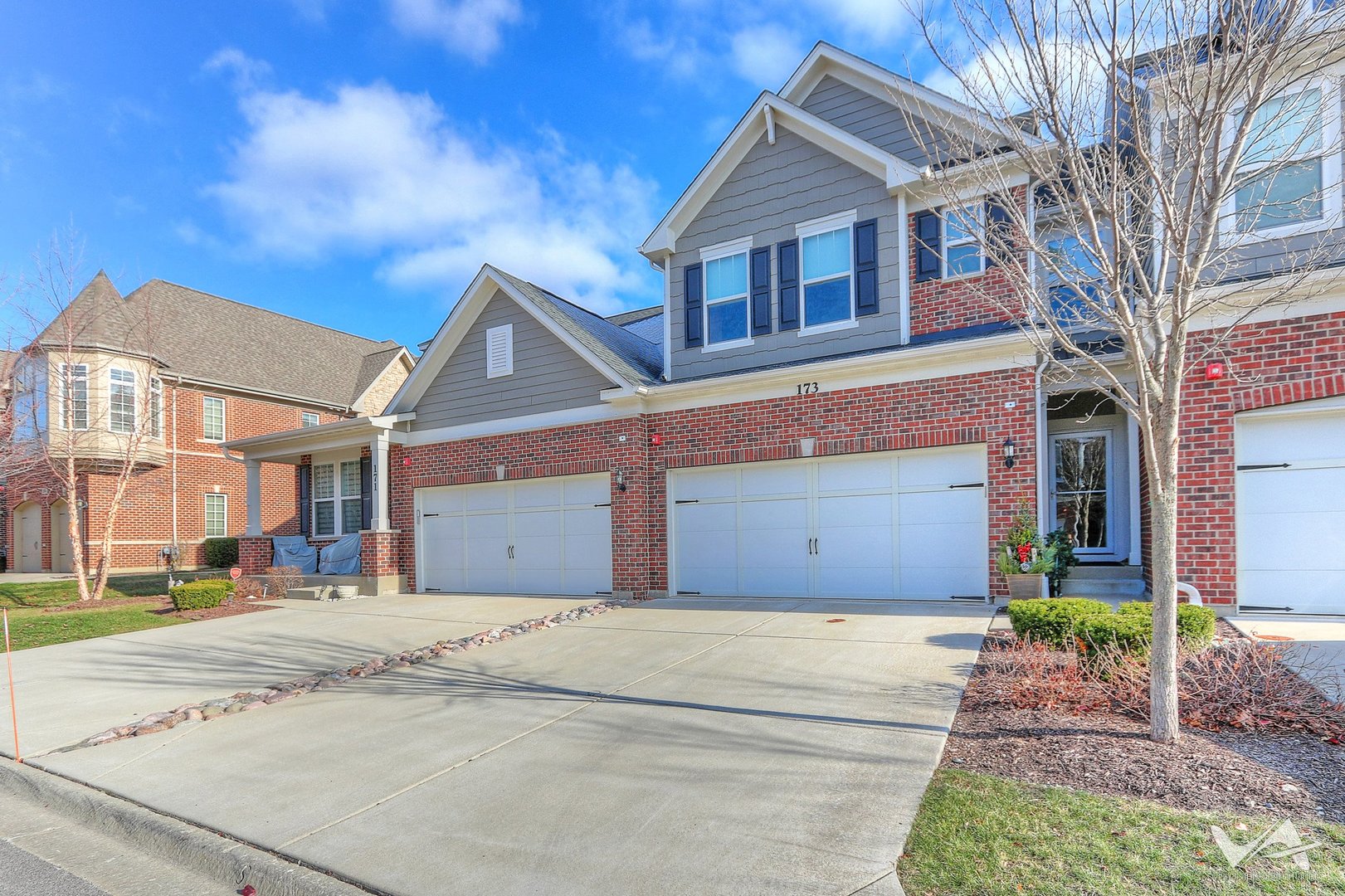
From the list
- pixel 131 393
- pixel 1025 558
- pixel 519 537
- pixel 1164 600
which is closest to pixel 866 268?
pixel 1025 558

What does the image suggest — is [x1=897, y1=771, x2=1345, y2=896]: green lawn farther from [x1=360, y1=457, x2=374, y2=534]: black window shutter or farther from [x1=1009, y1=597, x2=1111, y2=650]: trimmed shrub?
[x1=360, y1=457, x2=374, y2=534]: black window shutter

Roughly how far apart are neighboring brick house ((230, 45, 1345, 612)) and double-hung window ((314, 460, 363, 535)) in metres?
3.05

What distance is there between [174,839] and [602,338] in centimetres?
1091

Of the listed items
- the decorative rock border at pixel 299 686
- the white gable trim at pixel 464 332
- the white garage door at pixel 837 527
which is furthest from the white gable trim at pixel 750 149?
the decorative rock border at pixel 299 686

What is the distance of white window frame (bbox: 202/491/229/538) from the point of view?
24516 mm

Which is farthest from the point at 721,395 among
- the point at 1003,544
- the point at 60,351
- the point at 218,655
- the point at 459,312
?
the point at 60,351

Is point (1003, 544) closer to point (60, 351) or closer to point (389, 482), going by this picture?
point (389, 482)

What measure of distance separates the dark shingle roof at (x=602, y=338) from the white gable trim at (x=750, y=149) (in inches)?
72.2

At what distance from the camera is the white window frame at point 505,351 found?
14.0 metres

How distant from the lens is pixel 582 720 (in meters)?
5.75

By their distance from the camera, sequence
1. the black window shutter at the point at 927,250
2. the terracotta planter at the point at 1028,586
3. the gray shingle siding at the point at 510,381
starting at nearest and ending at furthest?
the terracotta planter at the point at 1028,586
the black window shutter at the point at 927,250
the gray shingle siding at the point at 510,381

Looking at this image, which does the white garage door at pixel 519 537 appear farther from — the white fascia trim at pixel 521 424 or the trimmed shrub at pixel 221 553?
the trimmed shrub at pixel 221 553

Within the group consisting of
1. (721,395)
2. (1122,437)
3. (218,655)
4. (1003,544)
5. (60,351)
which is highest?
(60,351)

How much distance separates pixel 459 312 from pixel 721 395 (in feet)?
19.4
